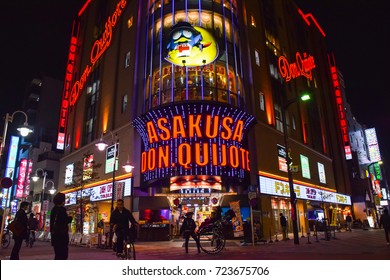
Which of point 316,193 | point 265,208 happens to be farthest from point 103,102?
point 316,193

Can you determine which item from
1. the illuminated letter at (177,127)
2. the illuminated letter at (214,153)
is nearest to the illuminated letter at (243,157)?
the illuminated letter at (214,153)

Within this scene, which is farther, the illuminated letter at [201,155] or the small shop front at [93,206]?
the small shop front at [93,206]

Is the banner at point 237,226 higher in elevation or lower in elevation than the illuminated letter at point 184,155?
lower

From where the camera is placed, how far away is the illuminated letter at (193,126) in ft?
74.2

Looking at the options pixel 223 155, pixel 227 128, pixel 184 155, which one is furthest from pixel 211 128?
pixel 184 155

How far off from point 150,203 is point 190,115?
313 inches

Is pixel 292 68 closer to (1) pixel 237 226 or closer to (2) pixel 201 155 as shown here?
(2) pixel 201 155

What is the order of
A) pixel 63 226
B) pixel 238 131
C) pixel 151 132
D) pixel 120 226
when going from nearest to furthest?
pixel 63 226, pixel 120 226, pixel 151 132, pixel 238 131

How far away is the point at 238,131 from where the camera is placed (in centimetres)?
2416

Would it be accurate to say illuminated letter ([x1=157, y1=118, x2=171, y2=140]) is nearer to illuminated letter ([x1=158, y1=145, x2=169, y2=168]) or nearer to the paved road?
illuminated letter ([x1=158, y1=145, x2=169, y2=168])

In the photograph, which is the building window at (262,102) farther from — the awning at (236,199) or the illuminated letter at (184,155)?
the illuminated letter at (184,155)

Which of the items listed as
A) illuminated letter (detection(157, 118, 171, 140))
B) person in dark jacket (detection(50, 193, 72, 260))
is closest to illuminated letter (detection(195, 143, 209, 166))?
illuminated letter (detection(157, 118, 171, 140))

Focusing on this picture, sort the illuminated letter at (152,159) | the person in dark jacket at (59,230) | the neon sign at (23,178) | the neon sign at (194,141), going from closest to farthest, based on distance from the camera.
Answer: the person in dark jacket at (59,230) → the neon sign at (194,141) → the illuminated letter at (152,159) → the neon sign at (23,178)
